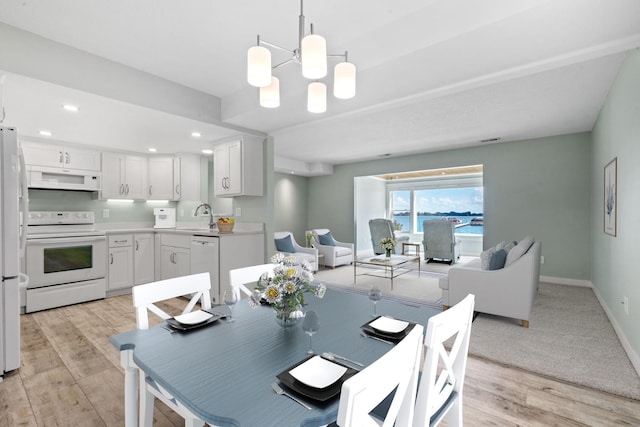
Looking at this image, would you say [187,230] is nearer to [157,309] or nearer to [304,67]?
[157,309]

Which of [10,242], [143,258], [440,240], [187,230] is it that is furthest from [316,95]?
[440,240]

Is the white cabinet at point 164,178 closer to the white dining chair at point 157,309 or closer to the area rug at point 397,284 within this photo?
the area rug at point 397,284

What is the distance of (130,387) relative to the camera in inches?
50.1

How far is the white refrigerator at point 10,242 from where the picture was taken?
7.06 feet

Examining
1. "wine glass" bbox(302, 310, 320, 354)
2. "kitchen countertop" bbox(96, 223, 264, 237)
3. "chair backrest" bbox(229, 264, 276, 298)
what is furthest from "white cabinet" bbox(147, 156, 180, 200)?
"wine glass" bbox(302, 310, 320, 354)

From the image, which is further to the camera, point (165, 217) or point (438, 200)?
point (438, 200)

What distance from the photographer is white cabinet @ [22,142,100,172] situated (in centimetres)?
401

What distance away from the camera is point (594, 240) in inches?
172

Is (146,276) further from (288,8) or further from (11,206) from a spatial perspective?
(288,8)

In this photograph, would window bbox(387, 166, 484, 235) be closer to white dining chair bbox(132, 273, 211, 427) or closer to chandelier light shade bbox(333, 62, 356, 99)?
chandelier light shade bbox(333, 62, 356, 99)

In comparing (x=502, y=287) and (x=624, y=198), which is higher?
(x=624, y=198)

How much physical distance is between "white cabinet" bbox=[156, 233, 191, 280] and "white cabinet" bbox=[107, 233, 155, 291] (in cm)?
20

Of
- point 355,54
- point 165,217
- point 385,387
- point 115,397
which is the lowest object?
point 115,397

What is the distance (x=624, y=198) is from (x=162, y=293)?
365 cm
